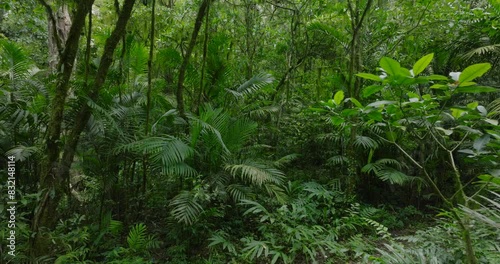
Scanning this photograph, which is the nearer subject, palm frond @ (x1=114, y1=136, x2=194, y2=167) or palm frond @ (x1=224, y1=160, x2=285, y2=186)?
palm frond @ (x1=114, y1=136, x2=194, y2=167)

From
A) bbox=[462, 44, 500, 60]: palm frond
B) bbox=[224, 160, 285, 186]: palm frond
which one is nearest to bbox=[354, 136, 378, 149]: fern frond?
bbox=[224, 160, 285, 186]: palm frond

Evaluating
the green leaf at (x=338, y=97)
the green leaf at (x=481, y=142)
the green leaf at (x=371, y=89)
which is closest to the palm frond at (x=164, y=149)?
the green leaf at (x=338, y=97)

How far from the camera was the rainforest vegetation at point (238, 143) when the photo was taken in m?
2.38

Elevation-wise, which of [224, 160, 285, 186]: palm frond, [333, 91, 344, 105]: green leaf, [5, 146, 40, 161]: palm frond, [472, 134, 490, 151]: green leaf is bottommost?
[224, 160, 285, 186]: palm frond

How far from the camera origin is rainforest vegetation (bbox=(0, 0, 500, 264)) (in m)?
2.38

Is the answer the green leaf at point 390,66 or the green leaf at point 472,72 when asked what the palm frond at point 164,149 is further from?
the green leaf at point 472,72

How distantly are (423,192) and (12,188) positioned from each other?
18.6ft

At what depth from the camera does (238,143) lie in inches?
149

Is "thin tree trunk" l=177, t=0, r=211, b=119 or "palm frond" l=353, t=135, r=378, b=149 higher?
"thin tree trunk" l=177, t=0, r=211, b=119

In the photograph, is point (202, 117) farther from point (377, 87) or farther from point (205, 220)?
point (377, 87)

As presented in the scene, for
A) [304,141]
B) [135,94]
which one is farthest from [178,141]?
[304,141]

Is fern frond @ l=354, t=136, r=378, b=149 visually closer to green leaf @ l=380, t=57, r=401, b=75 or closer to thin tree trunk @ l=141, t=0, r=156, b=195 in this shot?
thin tree trunk @ l=141, t=0, r=156, b=195

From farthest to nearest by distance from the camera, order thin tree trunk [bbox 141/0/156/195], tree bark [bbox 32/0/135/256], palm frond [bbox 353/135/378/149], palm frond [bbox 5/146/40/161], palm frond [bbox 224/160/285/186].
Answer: palm frond [bbox 353/135/378/149], thin tree trunk [bbox 141/0/156/195], palm frond [bbox 224/160/285/186], palm frond [bbox 5/146/40/161], tree bark [bbox 32/0/135/256]

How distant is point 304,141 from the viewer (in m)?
5.35
